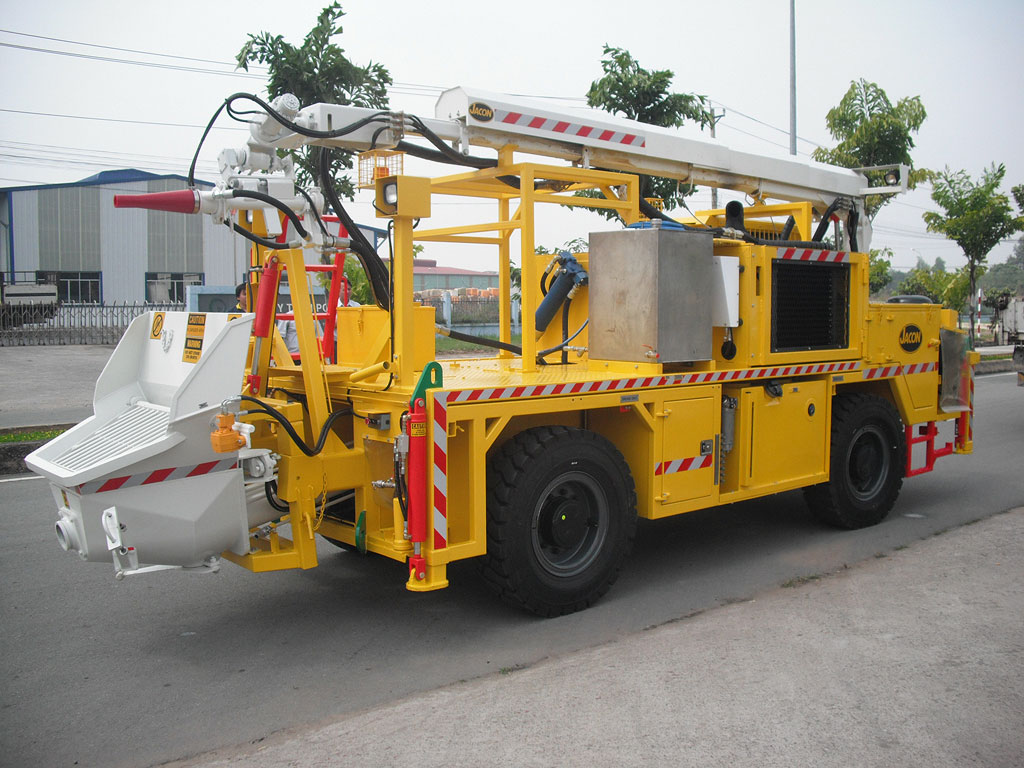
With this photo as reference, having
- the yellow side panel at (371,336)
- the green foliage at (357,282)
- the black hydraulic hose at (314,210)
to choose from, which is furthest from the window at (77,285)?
the black hydraulic hose at (314,210)

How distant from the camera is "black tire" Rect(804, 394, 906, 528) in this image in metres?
7.09

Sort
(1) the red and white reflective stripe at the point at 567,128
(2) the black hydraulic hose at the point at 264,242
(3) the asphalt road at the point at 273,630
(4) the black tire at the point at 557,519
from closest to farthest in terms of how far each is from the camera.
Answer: (3) the asphalt road at the point at 273,630, (4) the black tire at the point at 557,519, (2) the black hydraulic hose at the point at 264,242, (1) the red and white reflective stripe at the point at 567,128

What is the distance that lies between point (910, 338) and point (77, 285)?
44.5 meters

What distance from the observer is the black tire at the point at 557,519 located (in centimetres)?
498

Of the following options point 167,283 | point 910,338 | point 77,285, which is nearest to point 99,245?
point 77,285

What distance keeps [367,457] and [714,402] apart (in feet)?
7.85

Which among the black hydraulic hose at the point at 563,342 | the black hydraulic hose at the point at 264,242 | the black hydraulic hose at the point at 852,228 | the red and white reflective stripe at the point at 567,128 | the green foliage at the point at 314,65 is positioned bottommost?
the black hydraulic hose at the point at 563,342

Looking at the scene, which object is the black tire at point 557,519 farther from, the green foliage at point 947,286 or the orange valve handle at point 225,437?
the green foliage at point 947,286

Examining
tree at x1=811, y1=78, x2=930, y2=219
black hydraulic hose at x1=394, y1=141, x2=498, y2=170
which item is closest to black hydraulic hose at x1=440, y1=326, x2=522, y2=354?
black hydraulic hose at x1=394, y1=141, x2=498, y2=170

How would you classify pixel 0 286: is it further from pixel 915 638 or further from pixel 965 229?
pixel 915 638

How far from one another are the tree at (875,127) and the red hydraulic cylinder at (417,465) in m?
16.1

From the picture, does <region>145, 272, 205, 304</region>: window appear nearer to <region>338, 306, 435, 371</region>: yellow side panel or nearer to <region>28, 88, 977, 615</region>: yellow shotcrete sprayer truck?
<region>28, 88, 977, 615</region>: yellow shotcrete sprayer truck

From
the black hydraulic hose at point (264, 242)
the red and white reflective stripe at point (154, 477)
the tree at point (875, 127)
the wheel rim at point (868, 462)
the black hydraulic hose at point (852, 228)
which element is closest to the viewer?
the red and white reflective stripe at point (154, 477)

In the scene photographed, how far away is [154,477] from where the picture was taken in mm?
4469
